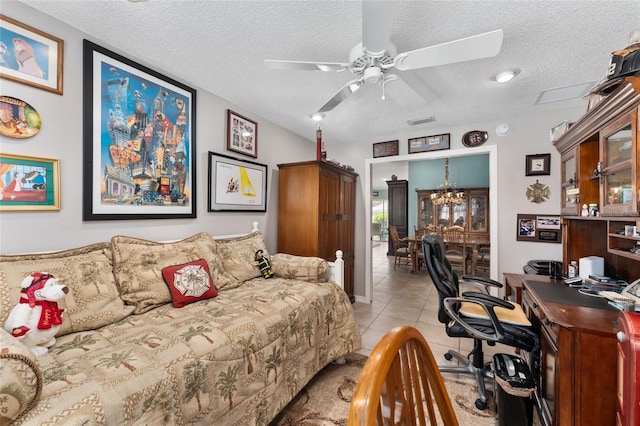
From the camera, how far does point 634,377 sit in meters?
0.92

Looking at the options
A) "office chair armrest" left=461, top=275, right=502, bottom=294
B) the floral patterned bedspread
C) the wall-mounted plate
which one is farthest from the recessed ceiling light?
the floral patterned bedspread

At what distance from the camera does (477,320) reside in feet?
6.06

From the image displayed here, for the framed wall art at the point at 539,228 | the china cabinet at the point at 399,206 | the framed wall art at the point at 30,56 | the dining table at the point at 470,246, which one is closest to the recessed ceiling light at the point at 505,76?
the framed wall art at the point at 539,228

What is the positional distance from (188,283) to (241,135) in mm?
1745

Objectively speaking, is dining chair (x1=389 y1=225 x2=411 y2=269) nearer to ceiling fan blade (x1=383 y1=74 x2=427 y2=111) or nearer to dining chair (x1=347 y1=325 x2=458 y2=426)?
ceiling fan blade (x1=383 y1=74 x2=427 y2=111)

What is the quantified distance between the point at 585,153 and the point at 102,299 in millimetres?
3311

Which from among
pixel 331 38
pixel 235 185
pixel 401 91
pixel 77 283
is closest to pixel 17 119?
pixel 77 283

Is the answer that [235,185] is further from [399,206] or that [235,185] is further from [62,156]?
[399,206]

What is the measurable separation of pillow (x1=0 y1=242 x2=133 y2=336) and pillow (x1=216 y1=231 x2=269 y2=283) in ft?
2.77

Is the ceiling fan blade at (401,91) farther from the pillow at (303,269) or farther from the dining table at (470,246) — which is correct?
the dining table at (470,246)

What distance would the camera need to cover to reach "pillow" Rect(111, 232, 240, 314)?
1668 mm

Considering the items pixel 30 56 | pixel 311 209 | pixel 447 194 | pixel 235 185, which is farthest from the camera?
pixel 447 194

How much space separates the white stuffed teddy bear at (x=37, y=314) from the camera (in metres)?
1.16

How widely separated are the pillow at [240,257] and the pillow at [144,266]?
258 millimetres
